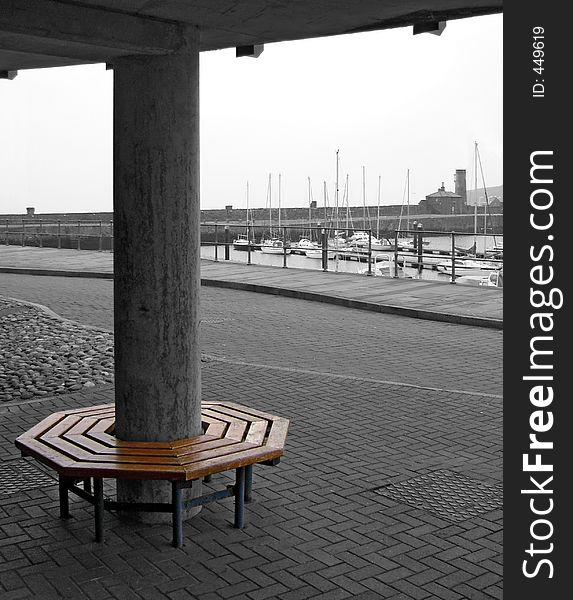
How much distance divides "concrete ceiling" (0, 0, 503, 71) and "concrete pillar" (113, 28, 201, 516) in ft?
0.58

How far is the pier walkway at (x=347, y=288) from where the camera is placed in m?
15.6

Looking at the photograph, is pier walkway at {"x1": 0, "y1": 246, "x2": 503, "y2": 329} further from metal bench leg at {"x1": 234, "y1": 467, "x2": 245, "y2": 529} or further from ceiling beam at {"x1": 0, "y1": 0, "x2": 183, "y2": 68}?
ceiling beam at {"x1": 0, "y1": 0, "x2": 183, "y2": 68}

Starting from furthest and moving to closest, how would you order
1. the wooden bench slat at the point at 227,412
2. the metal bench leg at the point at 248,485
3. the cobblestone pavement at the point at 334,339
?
the cobblestone pavement at the point at 334,339, the wooden bench slat at the point at 227,412, the metal bench leg at the point at 248,485

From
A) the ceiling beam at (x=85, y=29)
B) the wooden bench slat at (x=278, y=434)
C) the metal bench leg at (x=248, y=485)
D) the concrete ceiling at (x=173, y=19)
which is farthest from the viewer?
the metal bench leg at (x=248, y=485)

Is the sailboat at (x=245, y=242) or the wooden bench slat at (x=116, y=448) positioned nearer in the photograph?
the wooden bench slat at (x=116, y=448)

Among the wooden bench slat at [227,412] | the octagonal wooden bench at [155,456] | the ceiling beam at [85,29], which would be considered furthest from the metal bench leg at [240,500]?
the ceiling beam at [85,29]

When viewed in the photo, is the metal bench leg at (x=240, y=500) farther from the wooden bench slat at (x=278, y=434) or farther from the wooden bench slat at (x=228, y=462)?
the wooden bench slat at (x=278, y=434)

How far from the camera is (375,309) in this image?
1653cm

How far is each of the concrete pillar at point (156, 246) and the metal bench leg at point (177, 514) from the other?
50 cm

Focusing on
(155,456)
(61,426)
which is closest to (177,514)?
(155,456)

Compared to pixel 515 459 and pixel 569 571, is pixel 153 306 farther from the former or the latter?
pixel 569 571

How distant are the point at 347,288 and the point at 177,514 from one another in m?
14.2

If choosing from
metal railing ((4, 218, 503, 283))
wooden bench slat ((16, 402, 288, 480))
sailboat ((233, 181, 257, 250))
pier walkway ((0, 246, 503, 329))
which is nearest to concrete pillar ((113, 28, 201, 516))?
wooden bench slat ((16, 402, 288, 480))

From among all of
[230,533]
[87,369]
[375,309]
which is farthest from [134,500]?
[375,309]
